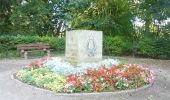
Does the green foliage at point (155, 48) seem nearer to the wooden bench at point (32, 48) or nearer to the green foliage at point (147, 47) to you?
the green foliage at point (147, 47)

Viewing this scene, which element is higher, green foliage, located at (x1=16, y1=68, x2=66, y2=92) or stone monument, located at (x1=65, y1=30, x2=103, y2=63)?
stone monument, located at (x1=65, y1=30, x2=103, y2=63)

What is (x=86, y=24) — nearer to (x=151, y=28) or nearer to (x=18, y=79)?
(x=151, y=28)

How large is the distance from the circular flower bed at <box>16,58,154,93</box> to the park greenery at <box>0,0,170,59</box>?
772 centimetres

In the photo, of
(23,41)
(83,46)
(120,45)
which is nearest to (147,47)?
(120,45)

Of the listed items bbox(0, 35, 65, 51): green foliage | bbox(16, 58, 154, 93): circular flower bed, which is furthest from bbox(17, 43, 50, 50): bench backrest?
bbox(16, 58, 154, 93): circular flower bed

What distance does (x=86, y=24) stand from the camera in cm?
2125

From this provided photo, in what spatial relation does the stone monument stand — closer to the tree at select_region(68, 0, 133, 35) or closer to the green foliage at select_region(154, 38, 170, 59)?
the green foliage at select_region(154, 38, 170, 59)

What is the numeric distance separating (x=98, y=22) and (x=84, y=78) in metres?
11.7

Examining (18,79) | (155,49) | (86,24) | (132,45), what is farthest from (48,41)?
(18,79)

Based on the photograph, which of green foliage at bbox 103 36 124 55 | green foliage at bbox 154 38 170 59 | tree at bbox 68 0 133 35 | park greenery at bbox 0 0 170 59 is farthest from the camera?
tree at bbox 68 0 133 35

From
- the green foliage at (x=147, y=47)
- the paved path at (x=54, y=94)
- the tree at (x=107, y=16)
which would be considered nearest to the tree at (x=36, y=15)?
the tree at (x=107, y=16)

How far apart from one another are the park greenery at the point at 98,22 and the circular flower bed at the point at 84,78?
772cm

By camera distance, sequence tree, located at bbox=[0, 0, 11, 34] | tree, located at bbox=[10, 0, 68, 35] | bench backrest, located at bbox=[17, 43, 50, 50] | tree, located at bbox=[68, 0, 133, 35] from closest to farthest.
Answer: bench backrest, located at bbox=[17, 43, 50, 50] < tree, located at bbox=[68, 0, 133, 35] < tree, located at bbox=[10, 0, 68, 35] < tree, located at bbox=[0, 0, 11, 34]

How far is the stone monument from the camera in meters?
11.9
